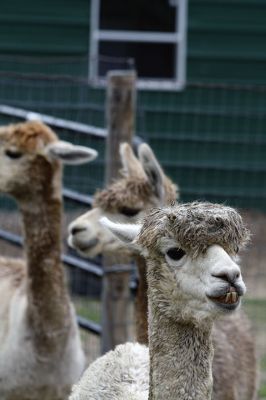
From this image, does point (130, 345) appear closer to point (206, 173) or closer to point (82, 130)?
point (82, 130)

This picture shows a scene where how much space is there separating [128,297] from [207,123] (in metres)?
6.79

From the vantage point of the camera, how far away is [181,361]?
4.16 m

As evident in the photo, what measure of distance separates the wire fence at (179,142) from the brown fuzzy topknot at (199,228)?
3.81 m

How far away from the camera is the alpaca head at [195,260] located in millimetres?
3982

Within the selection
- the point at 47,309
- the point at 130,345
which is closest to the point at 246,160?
the point at 47,309

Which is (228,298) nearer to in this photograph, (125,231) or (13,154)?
(125,231)

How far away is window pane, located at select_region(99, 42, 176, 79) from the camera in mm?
15461

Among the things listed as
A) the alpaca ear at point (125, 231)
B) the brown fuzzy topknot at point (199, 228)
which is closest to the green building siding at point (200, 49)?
the alpaca ear at point (125, 231)

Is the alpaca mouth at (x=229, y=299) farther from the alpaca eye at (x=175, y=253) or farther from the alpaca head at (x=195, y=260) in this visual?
the alpaca eye at (x=175, y=253)

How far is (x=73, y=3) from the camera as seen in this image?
1527cm

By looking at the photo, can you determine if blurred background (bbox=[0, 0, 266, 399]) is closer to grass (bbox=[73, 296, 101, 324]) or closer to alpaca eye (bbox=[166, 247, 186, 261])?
grass (bbox=[73, 296, 101, 324])

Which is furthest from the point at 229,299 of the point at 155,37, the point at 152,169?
the point at 155,37

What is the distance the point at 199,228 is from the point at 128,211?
90.9 inches

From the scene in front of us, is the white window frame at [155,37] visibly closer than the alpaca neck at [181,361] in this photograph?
No
